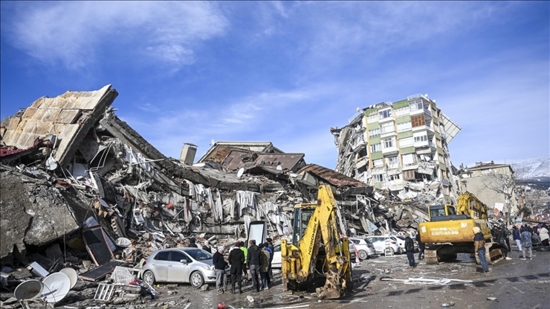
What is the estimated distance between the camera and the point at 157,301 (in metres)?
10.8

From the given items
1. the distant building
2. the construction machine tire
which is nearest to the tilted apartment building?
the distant building

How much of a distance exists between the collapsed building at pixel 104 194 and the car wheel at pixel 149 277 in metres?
1.53

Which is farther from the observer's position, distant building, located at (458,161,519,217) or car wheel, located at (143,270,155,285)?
distant building, located at (458,161,519,217)

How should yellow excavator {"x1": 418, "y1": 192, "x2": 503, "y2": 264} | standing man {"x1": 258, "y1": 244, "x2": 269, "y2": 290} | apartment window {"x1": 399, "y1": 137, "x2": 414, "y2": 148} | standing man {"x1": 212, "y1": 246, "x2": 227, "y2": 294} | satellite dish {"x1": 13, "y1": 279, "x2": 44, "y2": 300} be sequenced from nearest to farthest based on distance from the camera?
1. satellite dish {"x1": 13, "y1": 279, "x2": 44, "y2": 300}
2. standing man {"x1": 212, "y1": 246, "x2": 227, "y2": 294}
3. standing man {"x1": 258, "y1": 244, "x2": 269, "y2": 290}
4. yellow excavator {"x1": 418, "y1": 192, "x2": 503, "y2": 264}
5. apartment window {"x1": 399, "y1": 137, "x2": 414, "y2": 148}

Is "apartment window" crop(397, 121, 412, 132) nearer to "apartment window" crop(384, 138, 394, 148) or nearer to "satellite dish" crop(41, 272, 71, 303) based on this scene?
"apartment window" crop(384, 138, 394, 148)

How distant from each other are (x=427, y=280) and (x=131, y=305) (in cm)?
844

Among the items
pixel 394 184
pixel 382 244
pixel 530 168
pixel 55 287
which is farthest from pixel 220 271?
pixel 530 168

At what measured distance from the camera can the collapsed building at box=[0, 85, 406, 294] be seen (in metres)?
14.0

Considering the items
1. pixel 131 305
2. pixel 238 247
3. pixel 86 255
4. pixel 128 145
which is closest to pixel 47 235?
pixel 86 255

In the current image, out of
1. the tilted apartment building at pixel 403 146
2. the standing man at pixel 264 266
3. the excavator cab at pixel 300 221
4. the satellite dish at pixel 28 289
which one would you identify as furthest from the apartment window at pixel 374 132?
the satellite dish at pixel 28 289

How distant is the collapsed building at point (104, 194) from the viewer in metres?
14.0

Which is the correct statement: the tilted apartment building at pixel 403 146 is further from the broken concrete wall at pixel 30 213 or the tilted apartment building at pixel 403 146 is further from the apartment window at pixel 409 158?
the broken concrete wall at pixel 30 213

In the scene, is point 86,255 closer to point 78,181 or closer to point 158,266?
point 158,266

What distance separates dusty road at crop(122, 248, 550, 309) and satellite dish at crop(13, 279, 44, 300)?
2.82 meters
